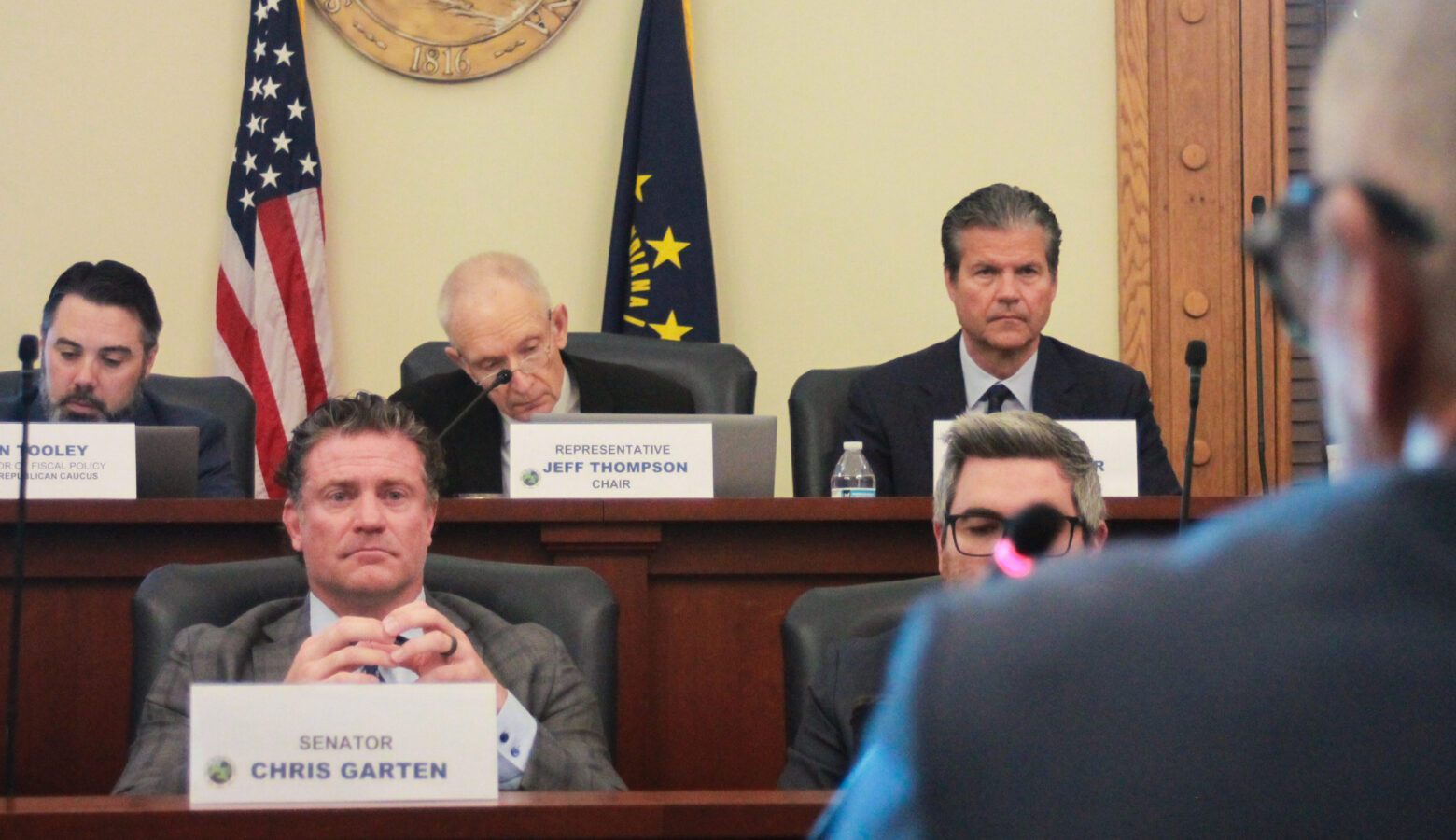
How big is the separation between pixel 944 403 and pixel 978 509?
4.59ft

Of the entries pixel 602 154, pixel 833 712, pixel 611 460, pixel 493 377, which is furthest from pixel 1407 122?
pixel 602 154

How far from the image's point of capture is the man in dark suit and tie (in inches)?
154

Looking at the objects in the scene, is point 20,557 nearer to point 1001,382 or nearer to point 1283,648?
point 1283,648

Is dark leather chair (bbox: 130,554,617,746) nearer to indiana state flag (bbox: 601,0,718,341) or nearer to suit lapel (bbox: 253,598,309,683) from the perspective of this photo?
suit lapel (bbox: 253,598,309,683)

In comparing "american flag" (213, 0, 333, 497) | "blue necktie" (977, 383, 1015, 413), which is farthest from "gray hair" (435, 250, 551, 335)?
"american flag" (213, 0, 333, 497)

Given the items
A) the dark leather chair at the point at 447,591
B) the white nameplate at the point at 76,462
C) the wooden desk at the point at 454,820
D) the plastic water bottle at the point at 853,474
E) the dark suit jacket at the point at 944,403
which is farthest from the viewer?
the dark suit jacket at the point at 944,403

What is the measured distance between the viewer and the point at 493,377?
3.86 m

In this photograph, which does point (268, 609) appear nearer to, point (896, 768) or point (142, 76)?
point (896, 768)

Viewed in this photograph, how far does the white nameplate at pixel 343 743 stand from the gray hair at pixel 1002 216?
255cm

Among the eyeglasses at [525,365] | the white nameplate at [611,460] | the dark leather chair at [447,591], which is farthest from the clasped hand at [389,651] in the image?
the eyeglasses at [525,365]

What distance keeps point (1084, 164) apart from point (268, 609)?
348 centimetres

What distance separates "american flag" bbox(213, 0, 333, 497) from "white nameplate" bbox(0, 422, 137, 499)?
6.21ft

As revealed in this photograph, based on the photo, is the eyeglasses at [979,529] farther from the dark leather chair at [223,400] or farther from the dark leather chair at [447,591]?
the dark leather chair at [223,400]

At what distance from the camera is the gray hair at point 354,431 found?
9.17 feet
